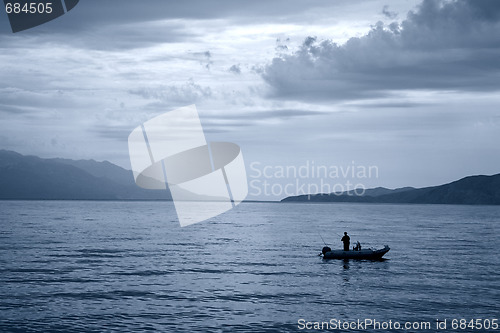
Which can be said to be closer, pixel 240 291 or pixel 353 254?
pixel 240 291

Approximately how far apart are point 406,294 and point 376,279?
7280mm

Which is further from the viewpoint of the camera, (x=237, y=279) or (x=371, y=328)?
(x=237, y=279)

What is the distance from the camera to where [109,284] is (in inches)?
1543

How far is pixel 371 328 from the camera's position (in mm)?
27562

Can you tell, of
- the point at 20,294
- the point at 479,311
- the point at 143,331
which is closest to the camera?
the point at 143,331

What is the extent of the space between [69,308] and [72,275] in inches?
493

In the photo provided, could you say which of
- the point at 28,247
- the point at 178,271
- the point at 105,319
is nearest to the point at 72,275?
the point at 178,271

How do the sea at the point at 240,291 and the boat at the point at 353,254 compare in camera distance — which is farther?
the boat at the point at 353,254

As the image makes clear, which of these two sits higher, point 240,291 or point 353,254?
point 240,291

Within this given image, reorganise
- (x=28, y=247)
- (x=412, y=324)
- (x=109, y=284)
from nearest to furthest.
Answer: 1. (x=412, y=324)
2. (x=109, y=284)
3. (x=28, y=247)

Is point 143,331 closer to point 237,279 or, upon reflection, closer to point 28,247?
point 237,279

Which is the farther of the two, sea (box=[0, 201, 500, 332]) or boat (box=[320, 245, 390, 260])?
boat (box=[320, 245, 390, 260])

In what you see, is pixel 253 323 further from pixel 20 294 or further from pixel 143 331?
pixel 20 294

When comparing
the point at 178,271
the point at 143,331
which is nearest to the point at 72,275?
the point at 178,271
